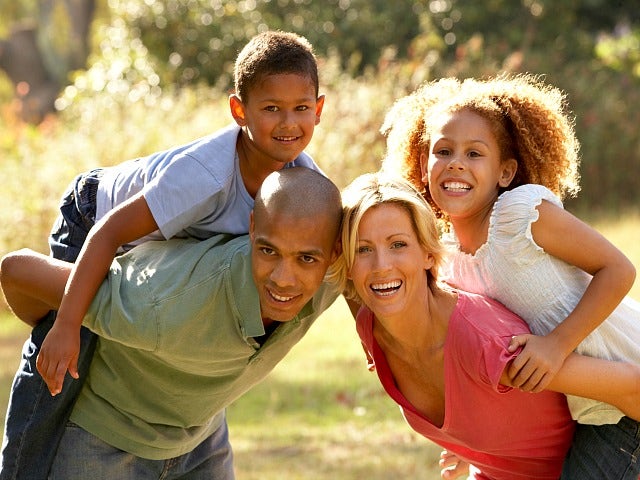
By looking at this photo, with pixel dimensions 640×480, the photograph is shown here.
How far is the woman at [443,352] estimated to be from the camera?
2994mm

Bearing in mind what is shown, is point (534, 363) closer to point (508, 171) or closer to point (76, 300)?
point (508, 171)

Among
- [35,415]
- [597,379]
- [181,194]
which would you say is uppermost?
[181,194]

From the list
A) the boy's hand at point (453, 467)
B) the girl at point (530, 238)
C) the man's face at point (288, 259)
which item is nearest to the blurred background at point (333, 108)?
the boy's hand at point (453, 467)

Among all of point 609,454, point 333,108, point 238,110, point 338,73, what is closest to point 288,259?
point 238,110

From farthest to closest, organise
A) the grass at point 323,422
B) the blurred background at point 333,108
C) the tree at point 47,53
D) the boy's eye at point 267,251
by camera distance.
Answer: the tree at point 47,53 < the blurred background at point 333,108 < the grass at point 323,422 < the boy's eye at point 267,251

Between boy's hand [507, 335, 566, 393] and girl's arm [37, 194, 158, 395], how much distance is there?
122 centimetres

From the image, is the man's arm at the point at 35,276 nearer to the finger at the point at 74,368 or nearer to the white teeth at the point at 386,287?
the finger at the point at 74,368

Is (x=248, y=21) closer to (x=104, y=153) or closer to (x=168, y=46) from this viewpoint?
(x=168, y=46)

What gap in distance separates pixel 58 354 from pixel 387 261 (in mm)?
1008

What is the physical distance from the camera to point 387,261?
300 centimetres

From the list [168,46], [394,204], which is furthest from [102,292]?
[168,46]

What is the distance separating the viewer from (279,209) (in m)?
2.99

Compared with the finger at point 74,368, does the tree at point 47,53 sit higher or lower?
lower

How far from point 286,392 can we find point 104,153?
3.43m
